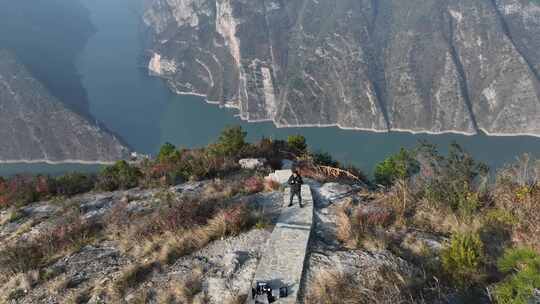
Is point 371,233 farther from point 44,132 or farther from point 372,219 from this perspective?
point 44,132

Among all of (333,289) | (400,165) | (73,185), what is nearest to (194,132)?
(400,165)

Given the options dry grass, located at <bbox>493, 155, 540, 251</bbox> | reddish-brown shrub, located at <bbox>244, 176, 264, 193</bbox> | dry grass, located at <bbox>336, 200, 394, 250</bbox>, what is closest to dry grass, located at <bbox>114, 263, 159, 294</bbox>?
dry grass, located at <bbox>336, 200, 394, 250</bbox>

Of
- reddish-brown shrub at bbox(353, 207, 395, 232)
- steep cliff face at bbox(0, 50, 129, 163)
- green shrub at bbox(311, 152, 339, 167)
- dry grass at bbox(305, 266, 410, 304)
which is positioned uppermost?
reddish-brown shrub at bbox(353, 207, 395, 232)

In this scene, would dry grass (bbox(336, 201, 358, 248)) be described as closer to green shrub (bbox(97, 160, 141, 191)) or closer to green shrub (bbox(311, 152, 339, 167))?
green shrub (bbox(311, 152, 339, 167))

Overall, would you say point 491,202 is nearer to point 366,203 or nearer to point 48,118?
point 366,203

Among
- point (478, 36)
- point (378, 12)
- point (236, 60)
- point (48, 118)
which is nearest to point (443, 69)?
point (478, 36)

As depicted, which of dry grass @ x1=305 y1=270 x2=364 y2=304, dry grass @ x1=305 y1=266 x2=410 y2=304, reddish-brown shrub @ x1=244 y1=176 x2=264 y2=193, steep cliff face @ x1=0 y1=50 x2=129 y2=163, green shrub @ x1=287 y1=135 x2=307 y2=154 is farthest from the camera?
steep cliff face @ x1=0 y1=50 x2=129 y2=163
